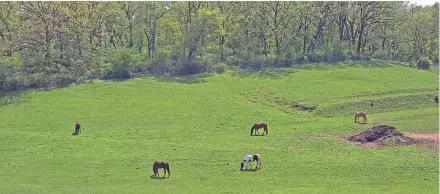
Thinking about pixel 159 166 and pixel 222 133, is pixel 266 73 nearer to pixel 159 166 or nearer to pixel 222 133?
pixel 222 133

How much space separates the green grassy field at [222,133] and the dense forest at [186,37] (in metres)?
4.11

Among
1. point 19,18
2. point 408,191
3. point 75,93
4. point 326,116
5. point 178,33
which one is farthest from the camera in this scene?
point 178,33

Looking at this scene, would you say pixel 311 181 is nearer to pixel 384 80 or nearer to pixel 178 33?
pixel 384 80

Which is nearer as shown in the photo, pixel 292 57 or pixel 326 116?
pixel 326 116

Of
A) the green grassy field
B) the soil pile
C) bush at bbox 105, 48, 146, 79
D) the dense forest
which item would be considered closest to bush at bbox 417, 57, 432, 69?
the dense forest

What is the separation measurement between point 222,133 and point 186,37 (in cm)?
2860

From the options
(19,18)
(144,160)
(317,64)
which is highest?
(19,18)

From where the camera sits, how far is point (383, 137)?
138 ft

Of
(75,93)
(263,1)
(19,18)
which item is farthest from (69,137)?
(263,1)

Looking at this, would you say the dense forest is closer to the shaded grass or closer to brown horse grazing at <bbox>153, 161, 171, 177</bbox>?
the shaded grass

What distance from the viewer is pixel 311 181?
32812 millimetres

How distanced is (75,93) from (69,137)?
16543mm

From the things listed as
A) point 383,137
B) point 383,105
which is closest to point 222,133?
point 383,137

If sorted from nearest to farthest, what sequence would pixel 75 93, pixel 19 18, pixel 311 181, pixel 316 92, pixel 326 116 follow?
pixel 311 181, pixel 326 116, pixel 75 93, pixel 316 92, pixel 19 18
